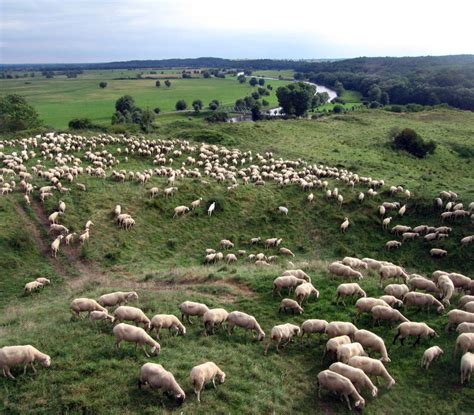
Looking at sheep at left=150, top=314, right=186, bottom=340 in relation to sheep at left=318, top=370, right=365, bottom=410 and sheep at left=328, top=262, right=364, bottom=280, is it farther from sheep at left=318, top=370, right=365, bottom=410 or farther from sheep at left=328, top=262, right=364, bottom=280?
sheep at left=328, top=262, right=364, bottom=280

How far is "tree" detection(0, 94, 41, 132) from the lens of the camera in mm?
63094

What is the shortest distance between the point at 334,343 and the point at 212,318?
426 cm

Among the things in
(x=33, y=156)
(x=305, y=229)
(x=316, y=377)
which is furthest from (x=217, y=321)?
(x=33, y=156)

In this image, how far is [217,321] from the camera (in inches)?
576

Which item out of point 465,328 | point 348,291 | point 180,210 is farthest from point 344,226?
point 465,328

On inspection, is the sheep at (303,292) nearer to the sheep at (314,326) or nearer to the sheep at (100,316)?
the sheep at (314,326)

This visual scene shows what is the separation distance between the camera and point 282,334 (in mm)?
13711

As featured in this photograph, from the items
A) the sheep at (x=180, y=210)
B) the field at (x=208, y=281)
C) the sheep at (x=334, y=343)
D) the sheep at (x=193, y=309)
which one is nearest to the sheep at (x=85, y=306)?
the field at (x=208, y=281)

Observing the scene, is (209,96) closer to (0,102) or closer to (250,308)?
(0,102)

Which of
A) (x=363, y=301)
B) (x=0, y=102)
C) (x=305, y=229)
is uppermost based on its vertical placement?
(x=0, y=102)

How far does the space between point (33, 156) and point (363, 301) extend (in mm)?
36569

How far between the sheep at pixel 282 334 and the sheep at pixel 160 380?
3743 mm

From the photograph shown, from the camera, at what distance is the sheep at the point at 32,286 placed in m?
21.1

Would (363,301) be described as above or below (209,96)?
below
